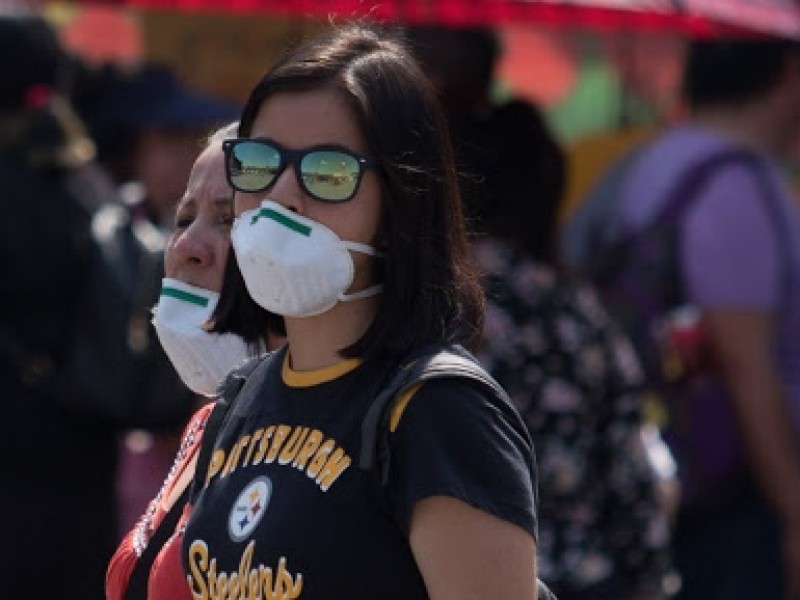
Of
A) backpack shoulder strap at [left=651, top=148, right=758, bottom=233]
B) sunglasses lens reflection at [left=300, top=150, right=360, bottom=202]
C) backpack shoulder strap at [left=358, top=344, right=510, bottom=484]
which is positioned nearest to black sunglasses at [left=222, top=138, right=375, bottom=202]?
sunglasses lens reflection at [left=300, top=150, right=360, bottom=202]

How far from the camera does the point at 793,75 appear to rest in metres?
A: 5.59

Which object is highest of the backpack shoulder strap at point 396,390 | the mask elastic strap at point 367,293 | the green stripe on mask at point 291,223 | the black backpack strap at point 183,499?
the green stripe on mask at point 291,223

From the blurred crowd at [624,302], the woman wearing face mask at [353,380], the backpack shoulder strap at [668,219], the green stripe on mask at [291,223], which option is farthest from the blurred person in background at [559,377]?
the green stripe on mask at [291,223]

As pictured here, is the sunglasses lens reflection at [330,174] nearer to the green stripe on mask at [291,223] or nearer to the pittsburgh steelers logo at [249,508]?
the green stripe on mask at [291,223]

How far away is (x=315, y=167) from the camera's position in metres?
2.49

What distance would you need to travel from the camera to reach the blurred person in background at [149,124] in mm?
6453

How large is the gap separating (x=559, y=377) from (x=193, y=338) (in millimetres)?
1508

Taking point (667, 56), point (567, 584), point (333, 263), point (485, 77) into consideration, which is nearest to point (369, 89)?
point (333, 263)

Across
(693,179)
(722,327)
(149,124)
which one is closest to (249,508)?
(722,327)

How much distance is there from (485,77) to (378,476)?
262 cm

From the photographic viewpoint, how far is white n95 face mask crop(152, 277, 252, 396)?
2.97 meters

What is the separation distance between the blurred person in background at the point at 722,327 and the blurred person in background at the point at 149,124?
1.48m

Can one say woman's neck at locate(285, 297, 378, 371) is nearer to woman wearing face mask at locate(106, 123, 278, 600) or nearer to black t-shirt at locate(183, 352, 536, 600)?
black t-shirt at locate(183, 352, 536, 600)

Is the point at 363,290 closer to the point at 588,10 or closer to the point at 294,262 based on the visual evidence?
the point at 294,262
